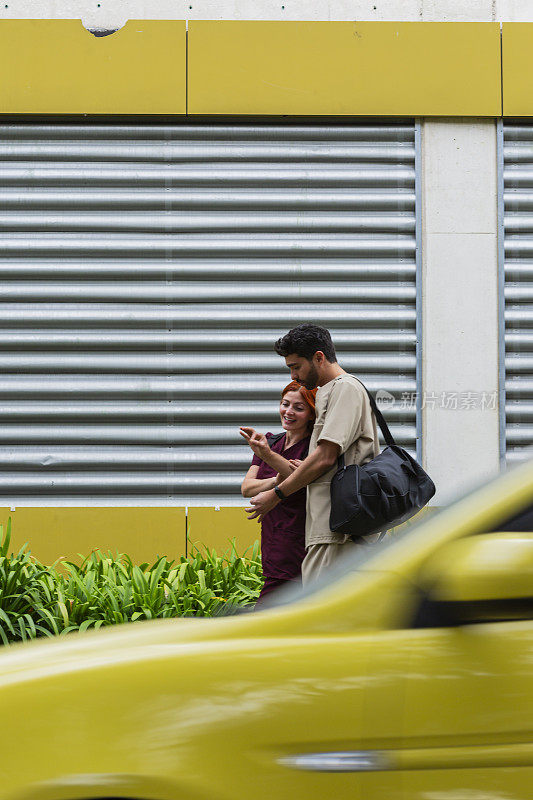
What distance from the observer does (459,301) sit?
805 cm

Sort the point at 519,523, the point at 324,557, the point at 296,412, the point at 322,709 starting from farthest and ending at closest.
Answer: the point at 296,412
the point at 324,557
the point at 519,523
the point at 322,709

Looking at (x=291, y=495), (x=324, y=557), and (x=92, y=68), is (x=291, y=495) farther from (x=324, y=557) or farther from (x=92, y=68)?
(x=92, y=68)

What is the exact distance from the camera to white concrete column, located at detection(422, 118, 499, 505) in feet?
26.1

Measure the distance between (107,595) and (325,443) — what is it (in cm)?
244

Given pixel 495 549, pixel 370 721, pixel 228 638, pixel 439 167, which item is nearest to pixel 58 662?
pixel 228 638

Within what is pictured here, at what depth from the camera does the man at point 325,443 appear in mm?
3941

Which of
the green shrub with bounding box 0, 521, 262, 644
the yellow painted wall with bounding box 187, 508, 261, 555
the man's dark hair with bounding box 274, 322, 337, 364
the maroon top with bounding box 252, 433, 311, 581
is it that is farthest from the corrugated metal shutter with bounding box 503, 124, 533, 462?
the man's dark hair with bounding box 274, 322, 337, 364

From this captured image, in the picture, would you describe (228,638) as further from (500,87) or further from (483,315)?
(500,87)

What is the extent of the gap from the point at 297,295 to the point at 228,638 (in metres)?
6.26

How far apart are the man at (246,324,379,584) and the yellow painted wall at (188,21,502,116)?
4434mm

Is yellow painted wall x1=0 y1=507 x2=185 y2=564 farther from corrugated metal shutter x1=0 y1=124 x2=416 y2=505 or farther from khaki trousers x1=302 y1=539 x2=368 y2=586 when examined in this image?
khaki trousers x1=302 y1=539 x2=368 y2=586

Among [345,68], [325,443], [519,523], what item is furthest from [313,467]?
[345,68]

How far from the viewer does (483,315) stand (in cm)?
Answer: 805

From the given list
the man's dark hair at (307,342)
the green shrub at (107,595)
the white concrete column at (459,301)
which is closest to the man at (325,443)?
the man's dark hair at (307,342)
